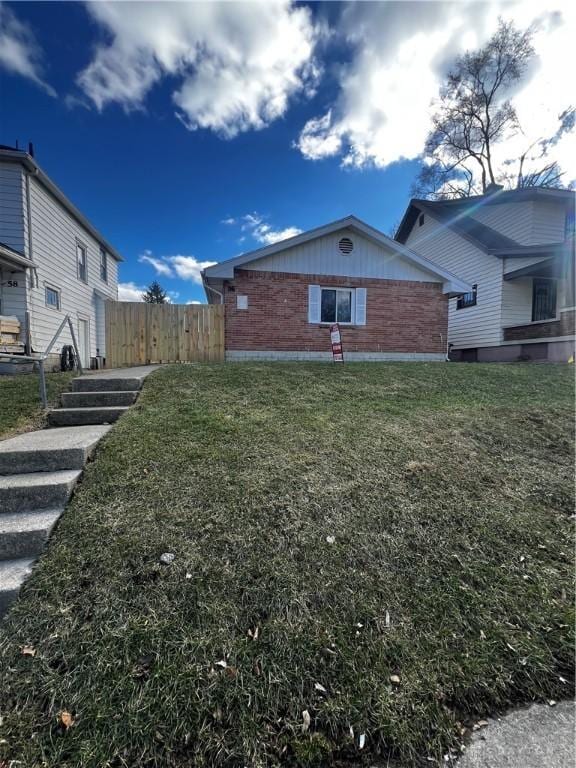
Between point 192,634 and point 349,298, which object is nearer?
point 192,634

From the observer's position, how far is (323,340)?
11.0m

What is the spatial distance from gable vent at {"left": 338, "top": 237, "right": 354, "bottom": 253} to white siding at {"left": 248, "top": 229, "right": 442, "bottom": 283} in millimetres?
102

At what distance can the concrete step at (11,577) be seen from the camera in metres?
1.84

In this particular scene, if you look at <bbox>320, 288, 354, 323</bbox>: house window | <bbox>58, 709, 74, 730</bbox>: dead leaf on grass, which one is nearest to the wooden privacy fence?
<bbox>320, 288, 354, 323</bbox>: house window

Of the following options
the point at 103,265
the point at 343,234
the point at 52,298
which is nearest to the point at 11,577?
the point at 343,234

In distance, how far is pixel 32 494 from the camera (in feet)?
8.02

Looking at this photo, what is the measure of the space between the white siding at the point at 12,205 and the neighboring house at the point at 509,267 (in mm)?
15481

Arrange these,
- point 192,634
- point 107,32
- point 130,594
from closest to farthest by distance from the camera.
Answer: point 192,634 < point 130,594 < point 107,32

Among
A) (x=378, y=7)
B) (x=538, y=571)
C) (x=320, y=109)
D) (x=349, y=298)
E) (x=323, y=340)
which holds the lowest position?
(x=538, y=571)

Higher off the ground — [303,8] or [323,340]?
[303,8]

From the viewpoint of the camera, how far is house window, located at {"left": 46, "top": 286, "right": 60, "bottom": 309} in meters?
10.8

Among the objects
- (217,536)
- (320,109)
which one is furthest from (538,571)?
(320,109)

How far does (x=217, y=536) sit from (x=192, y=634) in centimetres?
59

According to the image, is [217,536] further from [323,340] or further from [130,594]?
[323,340]
